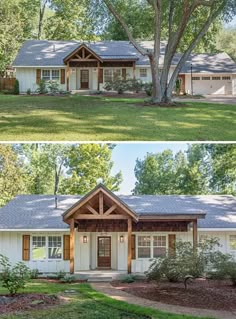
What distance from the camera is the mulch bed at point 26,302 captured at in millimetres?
10725

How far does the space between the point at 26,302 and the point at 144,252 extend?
791 centimetres

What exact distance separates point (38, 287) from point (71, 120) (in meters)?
6.09

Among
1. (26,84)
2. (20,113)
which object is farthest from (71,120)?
(26,84)

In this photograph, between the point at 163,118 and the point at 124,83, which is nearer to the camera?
the point at 163,118

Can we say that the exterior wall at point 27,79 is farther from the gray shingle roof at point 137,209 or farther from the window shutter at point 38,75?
the gray shingle roof at point 137,209

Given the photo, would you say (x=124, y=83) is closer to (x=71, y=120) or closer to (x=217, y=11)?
(x=217, y=11)

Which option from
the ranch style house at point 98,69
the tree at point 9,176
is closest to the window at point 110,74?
the ranch style house at point 98,69

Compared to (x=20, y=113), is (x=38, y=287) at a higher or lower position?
lower

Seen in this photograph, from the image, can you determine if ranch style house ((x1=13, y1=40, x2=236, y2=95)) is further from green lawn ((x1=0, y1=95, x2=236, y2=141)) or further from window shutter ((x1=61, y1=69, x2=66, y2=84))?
green lawn ((x1=0, y1=95, x2=236, y2=141))

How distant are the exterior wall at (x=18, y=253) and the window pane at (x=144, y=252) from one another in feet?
9.28

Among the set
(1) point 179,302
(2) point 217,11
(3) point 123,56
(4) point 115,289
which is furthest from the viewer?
(3) point 123,56

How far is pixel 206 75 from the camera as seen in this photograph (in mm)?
32406

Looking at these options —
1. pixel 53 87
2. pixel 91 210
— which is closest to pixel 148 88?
pixel 53 87

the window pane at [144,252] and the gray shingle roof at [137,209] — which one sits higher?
the gray shingle roof at [137,209]
